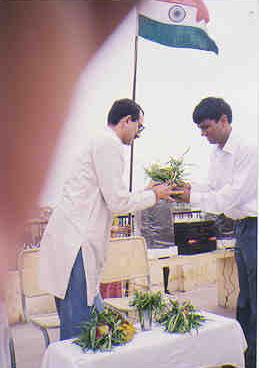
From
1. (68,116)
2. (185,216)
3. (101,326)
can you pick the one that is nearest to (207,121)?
(185,216)

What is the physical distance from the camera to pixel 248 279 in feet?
6.38

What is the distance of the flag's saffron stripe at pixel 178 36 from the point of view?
1781mm

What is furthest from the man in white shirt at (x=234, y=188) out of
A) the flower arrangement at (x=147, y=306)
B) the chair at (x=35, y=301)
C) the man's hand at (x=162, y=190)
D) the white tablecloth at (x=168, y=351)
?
the chair at (x=35, y=301)

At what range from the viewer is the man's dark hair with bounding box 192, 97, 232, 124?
189cm

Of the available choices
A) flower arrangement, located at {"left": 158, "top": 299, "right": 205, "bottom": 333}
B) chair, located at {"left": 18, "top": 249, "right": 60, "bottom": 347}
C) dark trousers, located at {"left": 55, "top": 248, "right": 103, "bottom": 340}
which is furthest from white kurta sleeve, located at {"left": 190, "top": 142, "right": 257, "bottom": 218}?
chair, located at {"left": 18, "top": 249, "right": 60, "bottom": 347}

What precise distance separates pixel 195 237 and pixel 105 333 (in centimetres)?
78

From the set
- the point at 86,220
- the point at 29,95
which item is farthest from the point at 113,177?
the point at 29,95

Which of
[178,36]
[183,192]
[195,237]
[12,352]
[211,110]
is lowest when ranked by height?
[12,352]

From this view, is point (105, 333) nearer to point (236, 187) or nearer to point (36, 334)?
point (36, 334)

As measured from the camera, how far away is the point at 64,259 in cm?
168

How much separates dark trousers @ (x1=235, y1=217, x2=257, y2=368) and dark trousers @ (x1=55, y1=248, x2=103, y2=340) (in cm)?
72

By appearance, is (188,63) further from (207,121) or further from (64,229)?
(64,229)

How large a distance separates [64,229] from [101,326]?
411 millimetres

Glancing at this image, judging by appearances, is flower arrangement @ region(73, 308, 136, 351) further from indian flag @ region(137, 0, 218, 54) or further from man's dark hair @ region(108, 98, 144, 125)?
indian flag @ region(137, 0, 218, 54)
